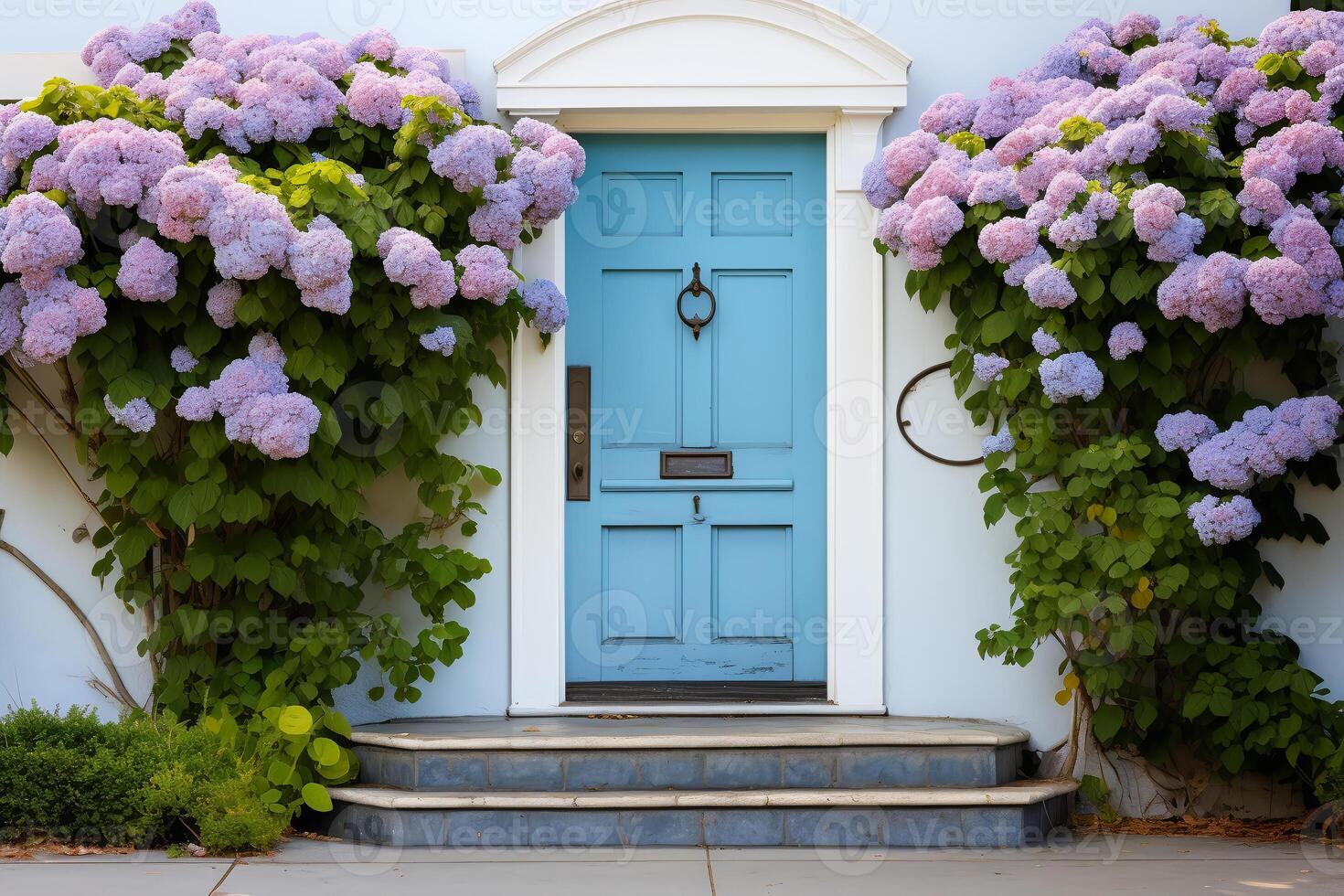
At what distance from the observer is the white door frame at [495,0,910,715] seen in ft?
17.3

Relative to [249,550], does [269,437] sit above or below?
above

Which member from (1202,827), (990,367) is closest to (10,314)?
(990,367)

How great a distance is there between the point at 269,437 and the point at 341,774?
1174mm

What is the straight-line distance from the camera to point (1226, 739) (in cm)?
482

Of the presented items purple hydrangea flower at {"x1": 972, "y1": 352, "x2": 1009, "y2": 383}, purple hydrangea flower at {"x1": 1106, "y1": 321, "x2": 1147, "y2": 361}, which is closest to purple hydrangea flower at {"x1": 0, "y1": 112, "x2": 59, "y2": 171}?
purple hydrangea flower at {"x1": 972, "y1": 352, "x2": 1009, "y2": 383}

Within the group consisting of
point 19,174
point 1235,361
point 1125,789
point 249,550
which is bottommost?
point 1125,789

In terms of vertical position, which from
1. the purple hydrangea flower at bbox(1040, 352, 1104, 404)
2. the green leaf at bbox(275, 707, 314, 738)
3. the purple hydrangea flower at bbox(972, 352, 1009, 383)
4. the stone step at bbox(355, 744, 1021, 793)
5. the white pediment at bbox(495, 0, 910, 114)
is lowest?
the stone step at bbox(355, 744, 1021, 793)

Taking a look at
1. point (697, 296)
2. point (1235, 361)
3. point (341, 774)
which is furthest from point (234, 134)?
point (1235, 361)

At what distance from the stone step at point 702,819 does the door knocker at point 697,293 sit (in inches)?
71.3

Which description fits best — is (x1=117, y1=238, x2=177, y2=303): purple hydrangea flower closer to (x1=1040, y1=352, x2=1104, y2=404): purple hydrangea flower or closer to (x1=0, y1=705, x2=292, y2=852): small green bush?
(x1=0, y1=705, x2=292, y2=852): small green bush

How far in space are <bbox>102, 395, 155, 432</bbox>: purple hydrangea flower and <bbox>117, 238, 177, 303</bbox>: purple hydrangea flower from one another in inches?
13.5

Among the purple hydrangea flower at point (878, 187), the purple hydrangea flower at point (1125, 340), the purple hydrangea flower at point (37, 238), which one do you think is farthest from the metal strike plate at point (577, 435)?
the purple hydrangea flower at point (1125, 340)

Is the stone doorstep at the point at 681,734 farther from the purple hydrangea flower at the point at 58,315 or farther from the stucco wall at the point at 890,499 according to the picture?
the purple hydrangea flower at the point at 58,315

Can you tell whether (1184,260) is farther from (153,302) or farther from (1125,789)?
(153,302)
